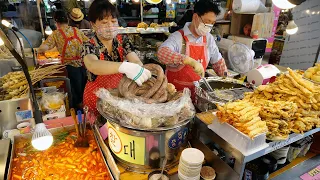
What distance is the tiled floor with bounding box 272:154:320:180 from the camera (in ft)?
5.94

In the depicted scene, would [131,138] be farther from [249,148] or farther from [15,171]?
[15,171]


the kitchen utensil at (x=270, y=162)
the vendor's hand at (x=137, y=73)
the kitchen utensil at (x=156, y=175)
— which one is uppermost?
the vendor's hand at (x=137, y=73)

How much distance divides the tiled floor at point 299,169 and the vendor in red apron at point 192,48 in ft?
4.05

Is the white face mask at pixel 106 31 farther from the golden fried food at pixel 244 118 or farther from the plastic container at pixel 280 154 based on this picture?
the plastic container at pixel 280 154

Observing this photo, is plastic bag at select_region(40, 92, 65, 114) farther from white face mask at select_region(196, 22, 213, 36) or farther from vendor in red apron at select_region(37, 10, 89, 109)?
white face mask at select_region(196, 22, 213, 36)

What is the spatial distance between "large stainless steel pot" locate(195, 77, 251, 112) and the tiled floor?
75 centimetres

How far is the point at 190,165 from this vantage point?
127 cm

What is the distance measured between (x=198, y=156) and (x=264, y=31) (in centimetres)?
369

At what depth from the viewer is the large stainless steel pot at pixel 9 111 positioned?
7.13 ft

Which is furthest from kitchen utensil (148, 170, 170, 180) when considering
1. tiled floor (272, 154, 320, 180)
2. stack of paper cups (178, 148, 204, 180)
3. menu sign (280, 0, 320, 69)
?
menu sign (280, 0, 320, 69)

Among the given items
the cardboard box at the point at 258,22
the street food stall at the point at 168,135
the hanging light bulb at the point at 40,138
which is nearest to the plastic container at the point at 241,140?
the street food stall at the point at 168,135

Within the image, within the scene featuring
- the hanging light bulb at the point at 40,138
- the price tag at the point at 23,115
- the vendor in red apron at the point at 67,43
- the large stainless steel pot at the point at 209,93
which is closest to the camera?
the hanging light bulb at the point at 40,138

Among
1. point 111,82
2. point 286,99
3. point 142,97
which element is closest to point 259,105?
point 286,99

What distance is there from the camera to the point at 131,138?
136 cm
